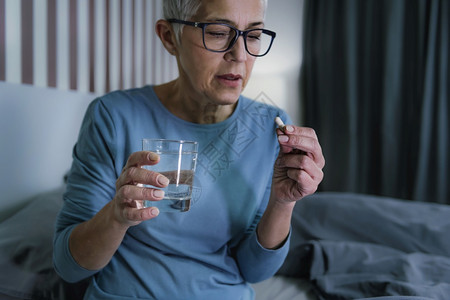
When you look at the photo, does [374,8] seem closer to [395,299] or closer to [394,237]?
[394,237]

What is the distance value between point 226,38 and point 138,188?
0.43 m

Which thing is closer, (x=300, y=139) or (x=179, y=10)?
(x=300, y=139)

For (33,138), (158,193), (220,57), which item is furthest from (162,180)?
(33,138)

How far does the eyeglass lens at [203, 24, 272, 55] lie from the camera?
2.84 ft

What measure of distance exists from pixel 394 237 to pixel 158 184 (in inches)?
50.5

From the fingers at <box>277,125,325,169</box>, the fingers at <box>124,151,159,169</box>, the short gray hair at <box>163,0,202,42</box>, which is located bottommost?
the fingers at <box>124,151,159,169</box>

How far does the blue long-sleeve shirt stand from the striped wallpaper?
0.65m

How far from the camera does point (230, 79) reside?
0.90 m

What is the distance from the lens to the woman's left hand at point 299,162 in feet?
2.42

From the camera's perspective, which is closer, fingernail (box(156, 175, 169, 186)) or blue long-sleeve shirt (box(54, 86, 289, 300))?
fingernail (box(156, 175, 169, 186))

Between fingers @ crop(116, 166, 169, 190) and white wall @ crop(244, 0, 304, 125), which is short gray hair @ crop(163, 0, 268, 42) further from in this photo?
white wall @ crop(244, 0, 304, 125)

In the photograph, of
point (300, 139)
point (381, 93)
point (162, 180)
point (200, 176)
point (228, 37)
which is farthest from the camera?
point (381, 93)

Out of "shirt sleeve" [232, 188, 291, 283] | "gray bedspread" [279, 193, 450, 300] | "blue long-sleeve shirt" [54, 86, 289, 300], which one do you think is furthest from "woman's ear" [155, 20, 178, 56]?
"gray bedspread" [279, 193, 450, 300]

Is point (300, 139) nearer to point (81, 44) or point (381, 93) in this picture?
point (81, 44)
